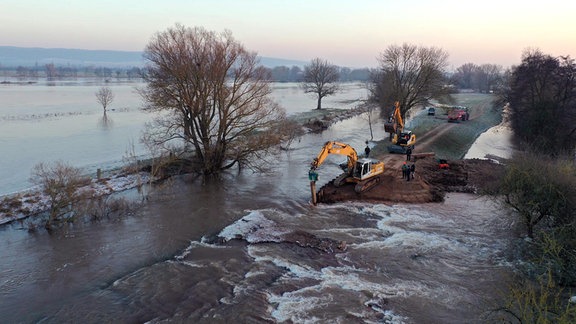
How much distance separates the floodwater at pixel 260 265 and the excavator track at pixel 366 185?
3.56ft

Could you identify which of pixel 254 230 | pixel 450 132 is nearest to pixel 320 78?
pixel 450 132

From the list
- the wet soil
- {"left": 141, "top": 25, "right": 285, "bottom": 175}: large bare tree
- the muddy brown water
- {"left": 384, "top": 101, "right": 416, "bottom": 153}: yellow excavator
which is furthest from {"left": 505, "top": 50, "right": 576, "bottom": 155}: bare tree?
{"left": 141, "top": 25, "right": 285, "bottom": 175}: large bare tree

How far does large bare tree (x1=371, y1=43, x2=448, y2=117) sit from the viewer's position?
55125mm

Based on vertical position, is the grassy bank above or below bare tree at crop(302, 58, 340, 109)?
below

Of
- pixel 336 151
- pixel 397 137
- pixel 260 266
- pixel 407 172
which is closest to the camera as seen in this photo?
pixel 260 266

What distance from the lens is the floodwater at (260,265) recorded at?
1413 cm

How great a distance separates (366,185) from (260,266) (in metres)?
11.5

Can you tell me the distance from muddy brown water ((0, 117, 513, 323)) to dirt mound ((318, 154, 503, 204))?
114 centimetres

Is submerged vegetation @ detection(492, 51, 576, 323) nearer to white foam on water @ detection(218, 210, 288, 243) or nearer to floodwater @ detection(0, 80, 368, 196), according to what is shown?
white foam on water @ detection(218, 210, 288, 243)

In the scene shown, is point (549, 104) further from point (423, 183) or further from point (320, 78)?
point (320, 78)

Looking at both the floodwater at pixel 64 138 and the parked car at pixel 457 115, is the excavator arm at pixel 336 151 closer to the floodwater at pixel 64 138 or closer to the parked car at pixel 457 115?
the floodwater at pixel 64 138

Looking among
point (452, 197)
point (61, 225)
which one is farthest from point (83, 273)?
point (452, 197)

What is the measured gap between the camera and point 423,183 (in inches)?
1109

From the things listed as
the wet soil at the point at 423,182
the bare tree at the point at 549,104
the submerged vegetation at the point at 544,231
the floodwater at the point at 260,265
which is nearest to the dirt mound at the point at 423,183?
the wet soil at the point at 423,182
